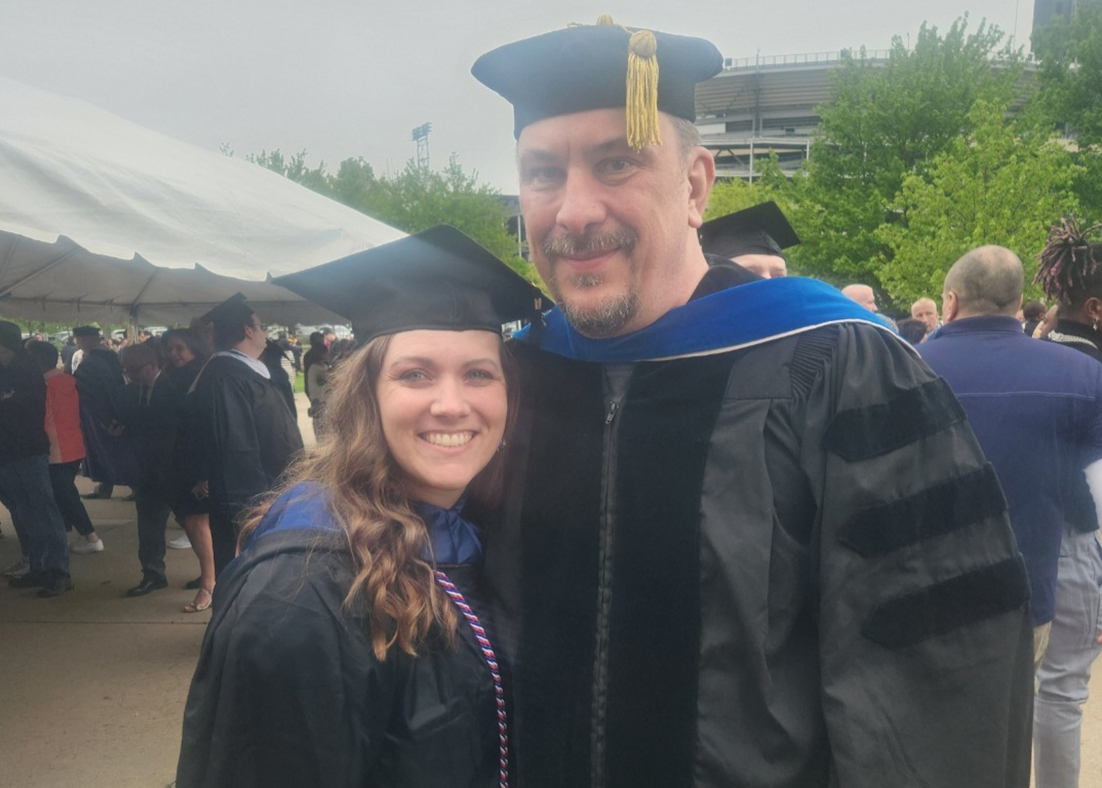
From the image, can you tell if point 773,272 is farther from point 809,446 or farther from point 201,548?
point 201,548

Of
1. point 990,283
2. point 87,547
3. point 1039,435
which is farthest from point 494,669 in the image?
point 87,547

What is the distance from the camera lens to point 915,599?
128 centimetres

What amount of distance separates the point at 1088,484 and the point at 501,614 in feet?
7.28

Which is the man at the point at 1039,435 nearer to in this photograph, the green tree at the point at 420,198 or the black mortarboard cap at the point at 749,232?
the black mortarboard cap at the point at 749,232

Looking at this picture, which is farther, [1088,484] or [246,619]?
[1088,484]

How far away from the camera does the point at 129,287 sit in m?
7.18

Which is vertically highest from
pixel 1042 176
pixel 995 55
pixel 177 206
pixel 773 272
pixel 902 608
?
pixel 995 55

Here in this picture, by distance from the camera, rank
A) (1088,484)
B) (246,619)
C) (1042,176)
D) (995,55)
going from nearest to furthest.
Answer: (246,619)
(1088,484)
(1042,176)
(995,55)

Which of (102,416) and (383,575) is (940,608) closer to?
(383,575)

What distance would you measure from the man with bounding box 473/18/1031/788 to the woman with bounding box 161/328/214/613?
3.68 meters

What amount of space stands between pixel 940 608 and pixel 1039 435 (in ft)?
5.66

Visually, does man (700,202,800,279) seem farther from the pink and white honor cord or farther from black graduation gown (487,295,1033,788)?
the pink and white honor cord

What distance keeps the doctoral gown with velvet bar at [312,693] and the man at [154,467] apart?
395cm

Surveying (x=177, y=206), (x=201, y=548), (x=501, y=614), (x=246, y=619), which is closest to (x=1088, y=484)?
(x=501, y=614)
